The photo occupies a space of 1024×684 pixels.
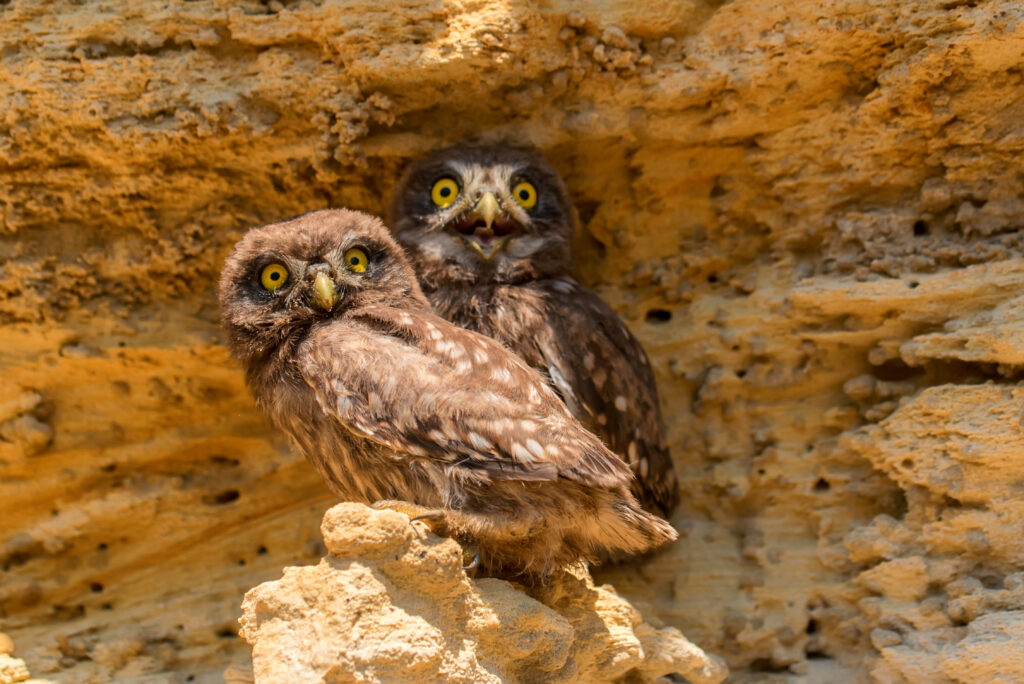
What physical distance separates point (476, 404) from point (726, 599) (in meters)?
1.60

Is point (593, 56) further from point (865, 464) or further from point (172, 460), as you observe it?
point (172, 460)

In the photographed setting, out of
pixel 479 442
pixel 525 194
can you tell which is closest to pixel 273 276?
pixel 479 442

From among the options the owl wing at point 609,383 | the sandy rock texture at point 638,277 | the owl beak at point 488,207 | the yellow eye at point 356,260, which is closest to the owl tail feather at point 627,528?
the owl wing at point 609,383

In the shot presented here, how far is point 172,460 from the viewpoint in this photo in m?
4.54

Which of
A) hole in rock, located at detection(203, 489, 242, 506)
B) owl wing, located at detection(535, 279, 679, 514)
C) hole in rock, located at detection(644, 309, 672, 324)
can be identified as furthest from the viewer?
hole in rock, located at detection(644, 309, 672, 324)

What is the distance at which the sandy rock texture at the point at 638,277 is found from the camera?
3844 mm

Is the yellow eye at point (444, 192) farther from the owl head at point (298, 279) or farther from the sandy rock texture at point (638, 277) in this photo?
A: the owl head at point (298, 279)

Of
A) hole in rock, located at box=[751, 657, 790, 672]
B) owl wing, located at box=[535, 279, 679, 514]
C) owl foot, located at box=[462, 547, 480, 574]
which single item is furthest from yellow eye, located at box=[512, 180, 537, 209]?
hole in rock, located at box=[751, 657, 790, 672]

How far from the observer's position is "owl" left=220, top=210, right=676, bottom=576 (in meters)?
3.15

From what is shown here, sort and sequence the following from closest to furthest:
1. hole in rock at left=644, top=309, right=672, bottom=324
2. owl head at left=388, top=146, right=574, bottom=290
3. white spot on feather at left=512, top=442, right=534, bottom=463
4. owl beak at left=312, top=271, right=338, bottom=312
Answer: white spot on feather at left=512, top=442, right=534, bottom=463
owl beak at left=312, top=271, right=338, bottom=312
owl head at left=388, top=146, right=574, bottom=290
hole in rock at left=644, top=309, right=672, bottom=324

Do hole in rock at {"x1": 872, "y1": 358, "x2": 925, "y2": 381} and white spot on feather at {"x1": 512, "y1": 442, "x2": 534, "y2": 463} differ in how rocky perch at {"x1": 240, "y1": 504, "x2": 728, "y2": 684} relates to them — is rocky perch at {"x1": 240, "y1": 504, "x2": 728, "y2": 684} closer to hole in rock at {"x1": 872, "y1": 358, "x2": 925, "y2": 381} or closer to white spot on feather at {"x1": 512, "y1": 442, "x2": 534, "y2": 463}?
white spot on feather at {"x1": 512, "y1": 442, "x2": 534, "y2": 463}

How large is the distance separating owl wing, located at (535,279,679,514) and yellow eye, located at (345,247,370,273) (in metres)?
0.73

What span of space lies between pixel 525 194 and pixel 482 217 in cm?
27

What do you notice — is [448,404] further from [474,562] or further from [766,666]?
[766,666]
